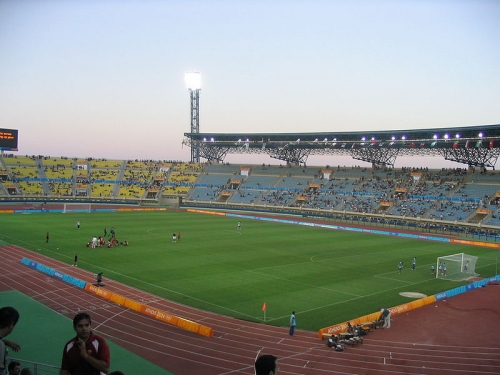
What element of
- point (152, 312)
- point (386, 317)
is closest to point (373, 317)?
point (386, 317)

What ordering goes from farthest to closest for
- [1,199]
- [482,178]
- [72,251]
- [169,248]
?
[1,199] < [482,178] < [169,248] < [72,251]

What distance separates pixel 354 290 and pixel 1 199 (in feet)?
220

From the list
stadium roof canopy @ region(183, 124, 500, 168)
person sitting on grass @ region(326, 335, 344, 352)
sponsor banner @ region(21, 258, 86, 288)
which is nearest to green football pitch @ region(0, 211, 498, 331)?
person sitting on grass @ region(326, 335, 344, 352)

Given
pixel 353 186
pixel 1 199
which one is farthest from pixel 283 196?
pixel 1 199

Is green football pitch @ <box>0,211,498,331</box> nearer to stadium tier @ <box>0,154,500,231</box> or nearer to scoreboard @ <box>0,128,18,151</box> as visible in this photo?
scoreboard @ <box>0,128,18,151</box>

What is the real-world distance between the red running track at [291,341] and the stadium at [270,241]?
110mm

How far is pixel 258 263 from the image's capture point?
34719 millimetres

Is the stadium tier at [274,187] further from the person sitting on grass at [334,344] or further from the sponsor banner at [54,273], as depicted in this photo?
the sponsor banner at [54,273]

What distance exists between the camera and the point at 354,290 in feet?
90.2

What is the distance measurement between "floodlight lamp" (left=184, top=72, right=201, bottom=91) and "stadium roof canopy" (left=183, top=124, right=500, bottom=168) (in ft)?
34.0

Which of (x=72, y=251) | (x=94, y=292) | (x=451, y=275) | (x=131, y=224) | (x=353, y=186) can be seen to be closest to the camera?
(x=94, y=292)

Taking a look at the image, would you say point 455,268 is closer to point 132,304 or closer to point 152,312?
point 152,312

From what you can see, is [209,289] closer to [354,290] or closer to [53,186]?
[354,290]

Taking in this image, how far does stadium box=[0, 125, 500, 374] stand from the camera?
19.4 meters
